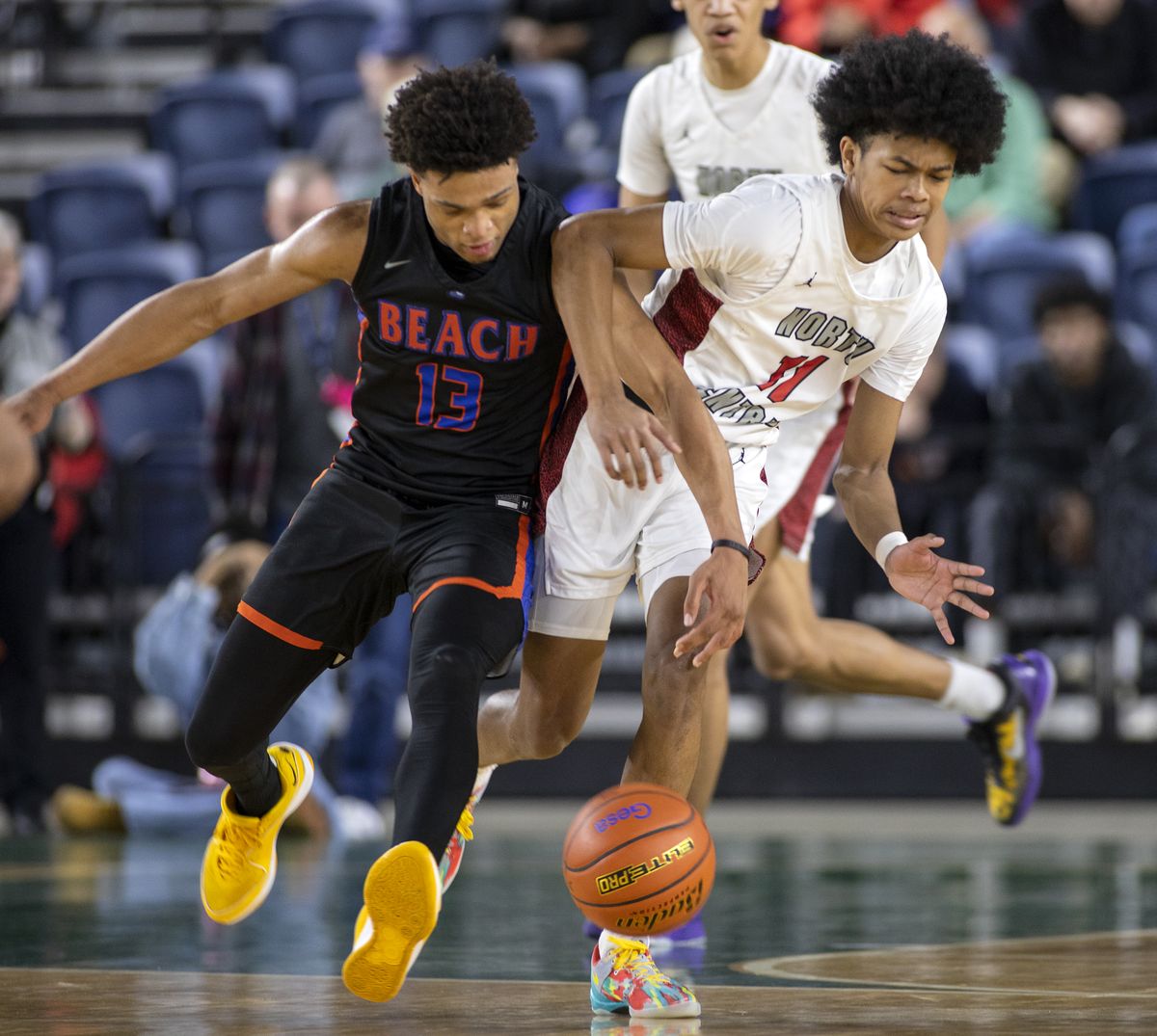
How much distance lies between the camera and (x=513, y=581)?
13.9 ft

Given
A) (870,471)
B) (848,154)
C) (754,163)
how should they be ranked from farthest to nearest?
(754,163)
(870,471)
(848,154)

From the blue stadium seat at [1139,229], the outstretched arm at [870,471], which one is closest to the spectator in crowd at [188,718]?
the outstretched arm at [870,471]

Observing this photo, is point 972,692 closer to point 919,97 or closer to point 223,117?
point 919,97

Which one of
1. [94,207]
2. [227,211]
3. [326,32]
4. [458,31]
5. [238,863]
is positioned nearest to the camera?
[238,863]

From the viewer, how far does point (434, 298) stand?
4344 millimetres

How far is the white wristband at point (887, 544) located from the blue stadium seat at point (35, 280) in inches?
323

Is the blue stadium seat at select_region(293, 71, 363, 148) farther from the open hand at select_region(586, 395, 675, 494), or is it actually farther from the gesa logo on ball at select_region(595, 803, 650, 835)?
the gesa logo on ball at select_region(595, 803, 650, 835)

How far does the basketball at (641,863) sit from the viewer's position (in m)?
3.95

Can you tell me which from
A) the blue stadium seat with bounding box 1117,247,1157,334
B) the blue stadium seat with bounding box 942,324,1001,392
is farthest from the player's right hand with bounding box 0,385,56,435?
the blue stadium seat with bounding box 1117,247,1157,334

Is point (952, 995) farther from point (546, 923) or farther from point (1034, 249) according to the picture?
point (1034, 249)

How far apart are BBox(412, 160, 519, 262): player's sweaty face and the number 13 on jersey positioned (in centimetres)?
25

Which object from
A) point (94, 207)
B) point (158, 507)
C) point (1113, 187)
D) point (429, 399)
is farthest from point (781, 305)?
point (94, 207)

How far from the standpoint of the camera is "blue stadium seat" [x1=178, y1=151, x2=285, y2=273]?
12.2 meters

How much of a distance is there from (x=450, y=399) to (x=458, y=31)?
894 cm
